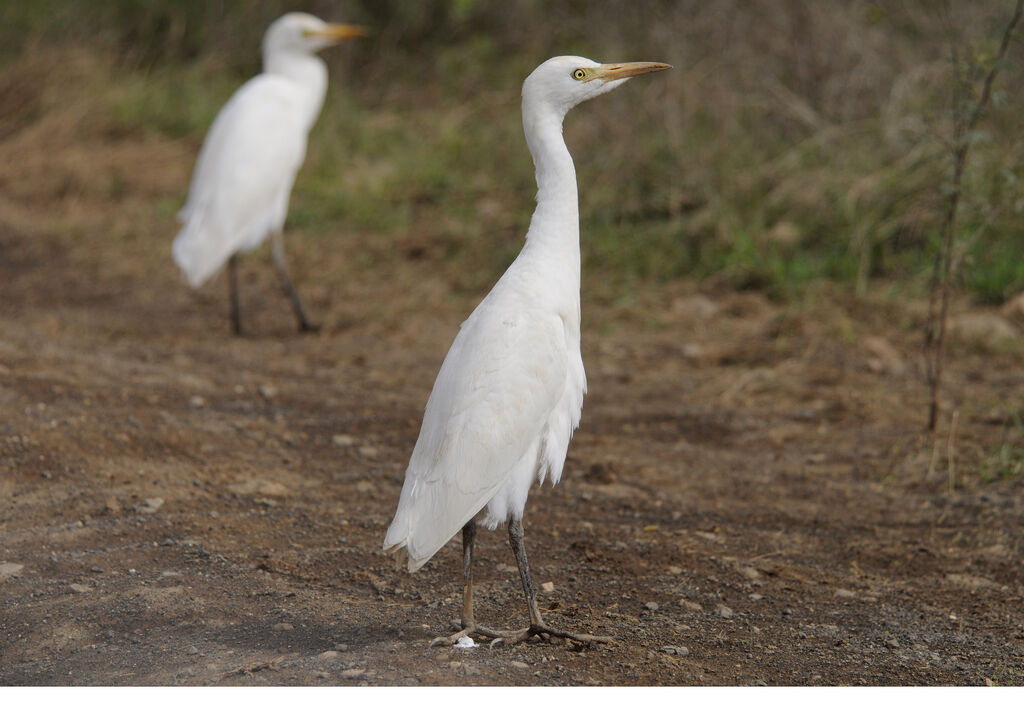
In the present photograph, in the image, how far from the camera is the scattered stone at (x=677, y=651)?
2.92 m

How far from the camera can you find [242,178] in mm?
6809

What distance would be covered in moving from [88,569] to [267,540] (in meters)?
0.56

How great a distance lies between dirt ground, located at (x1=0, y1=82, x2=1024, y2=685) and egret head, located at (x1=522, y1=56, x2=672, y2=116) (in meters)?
1.45

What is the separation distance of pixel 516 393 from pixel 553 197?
0.59 metres

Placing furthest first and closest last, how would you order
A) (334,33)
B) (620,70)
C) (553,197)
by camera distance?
(334,33) → (620,70) → (553,197)

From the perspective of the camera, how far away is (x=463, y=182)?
8695 millimetres

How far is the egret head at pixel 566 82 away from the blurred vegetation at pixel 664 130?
1.99m

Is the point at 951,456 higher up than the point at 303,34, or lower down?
lower down

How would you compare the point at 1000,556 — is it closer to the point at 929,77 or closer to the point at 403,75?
the point at 929,77

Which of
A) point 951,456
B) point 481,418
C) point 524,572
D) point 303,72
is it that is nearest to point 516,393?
point 481,418

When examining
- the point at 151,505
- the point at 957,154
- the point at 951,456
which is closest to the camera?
the point at 151,505

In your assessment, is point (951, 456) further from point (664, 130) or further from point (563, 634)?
point (664, 130)

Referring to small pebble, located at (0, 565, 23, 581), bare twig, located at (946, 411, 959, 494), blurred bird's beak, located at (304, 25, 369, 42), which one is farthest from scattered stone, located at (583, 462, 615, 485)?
blurred bird's beak, located at (304, 25, 369, 42)
